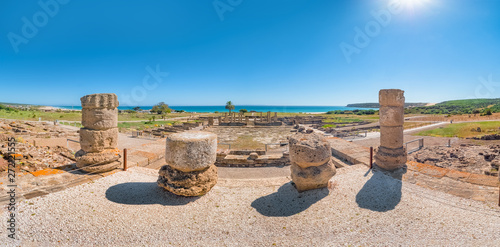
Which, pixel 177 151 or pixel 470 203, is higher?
pixel 177 151

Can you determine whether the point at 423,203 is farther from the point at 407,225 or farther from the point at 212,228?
the point at 212,228

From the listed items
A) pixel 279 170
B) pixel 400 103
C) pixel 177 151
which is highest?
pixel 400 103

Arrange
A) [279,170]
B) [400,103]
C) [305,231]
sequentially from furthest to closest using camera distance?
[279,170] → [400,103] → [305,231]

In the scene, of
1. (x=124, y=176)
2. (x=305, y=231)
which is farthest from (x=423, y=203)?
(x=124, y=176)

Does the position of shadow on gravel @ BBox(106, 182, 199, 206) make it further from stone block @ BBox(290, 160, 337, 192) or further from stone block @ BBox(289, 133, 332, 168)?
stone block @ BBox(289, 133, 332, 168)

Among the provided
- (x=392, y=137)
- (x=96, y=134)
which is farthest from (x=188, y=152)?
(x=392, y=137)

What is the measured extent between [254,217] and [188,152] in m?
2.18

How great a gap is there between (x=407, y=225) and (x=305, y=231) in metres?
2.16

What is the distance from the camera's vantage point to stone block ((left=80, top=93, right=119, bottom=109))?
6.64 m

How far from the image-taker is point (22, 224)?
13.1ft

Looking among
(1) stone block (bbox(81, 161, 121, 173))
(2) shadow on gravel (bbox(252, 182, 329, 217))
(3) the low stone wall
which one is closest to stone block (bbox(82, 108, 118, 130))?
(1) stone block (bbox(81, 161, 121, 173))

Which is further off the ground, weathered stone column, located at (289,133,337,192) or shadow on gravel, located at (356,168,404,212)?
→ weathered stone column, located at (289,133,337,192)

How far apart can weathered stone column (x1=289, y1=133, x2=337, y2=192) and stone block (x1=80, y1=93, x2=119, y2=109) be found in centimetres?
595

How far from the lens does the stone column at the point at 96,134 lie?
6680mm
